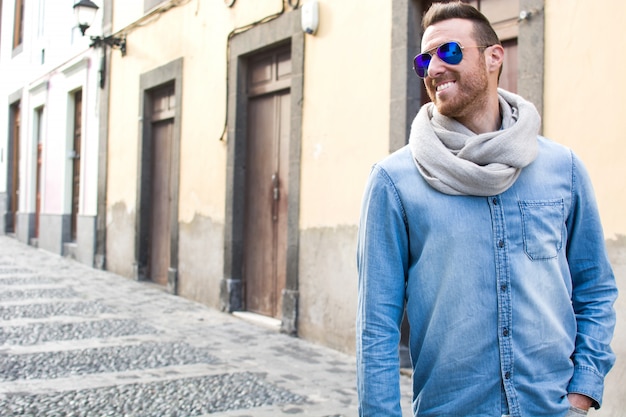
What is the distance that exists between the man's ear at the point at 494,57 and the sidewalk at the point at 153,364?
2.93 meters

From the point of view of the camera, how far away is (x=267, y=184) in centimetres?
774

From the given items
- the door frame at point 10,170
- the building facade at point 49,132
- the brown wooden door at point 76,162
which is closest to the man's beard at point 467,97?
the building facade at point 49,132

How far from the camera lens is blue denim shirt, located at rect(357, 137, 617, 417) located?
5.57ft

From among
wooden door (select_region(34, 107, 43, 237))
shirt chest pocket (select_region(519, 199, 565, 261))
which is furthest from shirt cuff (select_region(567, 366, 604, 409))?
wooden door (select_region(34, 107, 43, 237))

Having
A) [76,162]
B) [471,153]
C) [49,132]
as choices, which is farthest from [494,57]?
[49,132]

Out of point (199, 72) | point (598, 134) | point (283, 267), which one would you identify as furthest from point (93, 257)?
point (598, 134)

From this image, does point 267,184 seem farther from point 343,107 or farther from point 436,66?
point 436,66

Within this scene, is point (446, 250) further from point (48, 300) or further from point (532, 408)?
point (48, 300)

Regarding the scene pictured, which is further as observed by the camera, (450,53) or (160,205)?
(160,205)

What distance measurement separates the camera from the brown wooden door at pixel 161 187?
1016cm

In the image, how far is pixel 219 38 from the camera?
8484mm

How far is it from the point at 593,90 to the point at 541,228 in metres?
2.72

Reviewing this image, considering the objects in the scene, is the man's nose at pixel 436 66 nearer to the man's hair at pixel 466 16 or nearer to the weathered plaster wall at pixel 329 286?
the man's hair at pixel 466 16

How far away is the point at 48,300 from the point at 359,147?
178 inches
